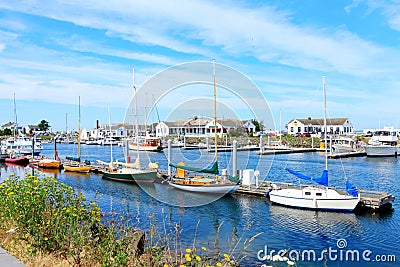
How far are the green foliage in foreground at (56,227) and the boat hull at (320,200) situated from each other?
1520cm

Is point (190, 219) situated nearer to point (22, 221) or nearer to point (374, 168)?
point (22, 221)

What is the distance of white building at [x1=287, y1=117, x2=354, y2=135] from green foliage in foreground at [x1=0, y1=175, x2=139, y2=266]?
91.4 meters

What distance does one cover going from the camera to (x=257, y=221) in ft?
60.4

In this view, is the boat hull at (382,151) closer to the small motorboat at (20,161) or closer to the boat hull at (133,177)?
the boat hull at (133,177)

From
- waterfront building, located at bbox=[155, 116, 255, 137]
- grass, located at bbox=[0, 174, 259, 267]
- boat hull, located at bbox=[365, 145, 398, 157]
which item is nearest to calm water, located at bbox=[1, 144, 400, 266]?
grass, located at bbox=[0, 174, 259, 267]

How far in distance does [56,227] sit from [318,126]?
3830 inches

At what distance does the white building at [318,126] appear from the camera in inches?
3671

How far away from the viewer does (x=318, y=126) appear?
319 feet

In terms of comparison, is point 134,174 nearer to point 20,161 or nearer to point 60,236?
point 20,161

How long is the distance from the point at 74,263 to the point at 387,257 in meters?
11.9

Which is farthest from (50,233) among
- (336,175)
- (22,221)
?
(336,175)

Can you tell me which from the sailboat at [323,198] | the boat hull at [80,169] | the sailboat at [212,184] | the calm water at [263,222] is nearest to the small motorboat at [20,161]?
the boat hull at [80,169]
